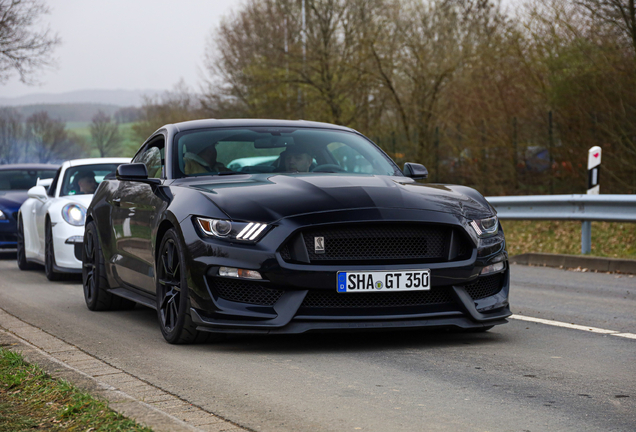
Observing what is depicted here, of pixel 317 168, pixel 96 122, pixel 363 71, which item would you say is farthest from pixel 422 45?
pixel 96 122

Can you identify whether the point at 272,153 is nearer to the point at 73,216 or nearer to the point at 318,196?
the point at 318,196

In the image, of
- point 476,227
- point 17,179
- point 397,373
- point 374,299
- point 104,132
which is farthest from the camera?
point 104,132

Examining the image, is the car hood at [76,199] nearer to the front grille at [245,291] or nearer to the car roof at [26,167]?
the car roof at [26,167]

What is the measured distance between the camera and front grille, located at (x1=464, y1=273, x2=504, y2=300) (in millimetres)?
5852

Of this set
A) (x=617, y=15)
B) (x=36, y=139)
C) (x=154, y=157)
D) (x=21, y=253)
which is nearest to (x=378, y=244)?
(x=154, y=157)

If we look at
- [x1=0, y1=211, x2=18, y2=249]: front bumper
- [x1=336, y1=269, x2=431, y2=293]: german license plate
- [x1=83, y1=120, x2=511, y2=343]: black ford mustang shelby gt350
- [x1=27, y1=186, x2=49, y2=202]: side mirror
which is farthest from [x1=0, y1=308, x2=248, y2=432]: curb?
[x1=0, y1=211, x2=18, y2=249]: front bumper

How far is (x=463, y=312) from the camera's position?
5777mm

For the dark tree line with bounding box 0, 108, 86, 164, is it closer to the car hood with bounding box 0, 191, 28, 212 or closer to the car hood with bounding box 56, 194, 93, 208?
the car hood with bounding box 0, 191, 28, 212

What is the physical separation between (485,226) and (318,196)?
1.11 meters

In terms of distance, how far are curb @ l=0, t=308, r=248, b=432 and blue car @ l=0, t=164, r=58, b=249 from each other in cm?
842

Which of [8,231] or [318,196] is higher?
[318,196]

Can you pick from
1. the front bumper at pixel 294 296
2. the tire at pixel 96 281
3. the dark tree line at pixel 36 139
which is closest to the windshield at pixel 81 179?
the tire at pixel 96 281

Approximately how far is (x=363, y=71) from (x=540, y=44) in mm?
7301

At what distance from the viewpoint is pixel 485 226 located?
5961 mm
